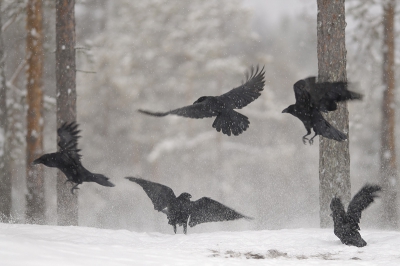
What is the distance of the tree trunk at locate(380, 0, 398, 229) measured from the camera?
16.1m

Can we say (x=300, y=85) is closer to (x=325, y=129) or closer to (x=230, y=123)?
(x=325, y=129)

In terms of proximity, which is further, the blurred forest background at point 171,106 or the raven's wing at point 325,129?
the blurred forest background at point 171,106

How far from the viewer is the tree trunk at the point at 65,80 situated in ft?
39.3

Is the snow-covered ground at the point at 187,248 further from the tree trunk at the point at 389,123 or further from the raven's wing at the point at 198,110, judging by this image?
the tree trunk at the point at 389,123

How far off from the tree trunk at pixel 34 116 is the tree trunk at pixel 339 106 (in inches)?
307

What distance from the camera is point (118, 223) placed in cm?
1898

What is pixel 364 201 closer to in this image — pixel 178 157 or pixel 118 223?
pixel 118 223

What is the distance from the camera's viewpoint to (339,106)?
9.61 metres

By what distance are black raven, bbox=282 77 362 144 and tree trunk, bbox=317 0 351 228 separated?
2.93 m

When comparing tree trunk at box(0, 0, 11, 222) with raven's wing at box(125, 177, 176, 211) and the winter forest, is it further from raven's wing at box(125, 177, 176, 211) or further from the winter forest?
raven's wing at box(125, 177, 176, 211)

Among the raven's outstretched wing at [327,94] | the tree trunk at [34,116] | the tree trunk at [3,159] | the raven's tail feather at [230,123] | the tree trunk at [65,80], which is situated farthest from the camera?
the tree trunk at [3,159]

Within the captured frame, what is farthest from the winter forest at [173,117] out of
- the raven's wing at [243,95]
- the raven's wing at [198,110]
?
the raven's wing at [198,110]

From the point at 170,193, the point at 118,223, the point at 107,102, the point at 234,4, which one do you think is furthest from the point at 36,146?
the point at 234,4

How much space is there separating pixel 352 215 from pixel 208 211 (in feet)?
6.97
